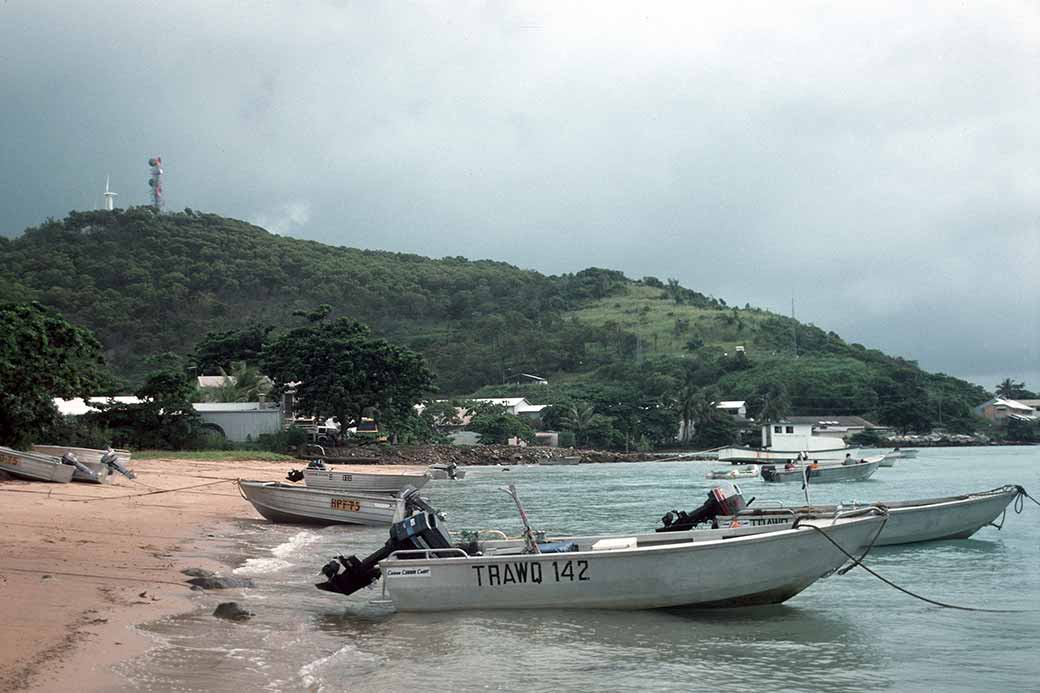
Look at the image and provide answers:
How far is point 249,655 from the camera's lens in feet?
34.0

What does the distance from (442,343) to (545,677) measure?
132315 millimetres

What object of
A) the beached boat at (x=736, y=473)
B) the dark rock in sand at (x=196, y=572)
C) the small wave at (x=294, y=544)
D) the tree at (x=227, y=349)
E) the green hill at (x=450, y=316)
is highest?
the green hill at (x=450, y=316)

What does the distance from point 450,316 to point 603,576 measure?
145 m

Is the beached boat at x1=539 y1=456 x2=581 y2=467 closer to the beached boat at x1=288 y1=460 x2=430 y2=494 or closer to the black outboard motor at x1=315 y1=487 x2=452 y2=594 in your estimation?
the beached boat at x1=288 y1=460 x2=430 y2=494

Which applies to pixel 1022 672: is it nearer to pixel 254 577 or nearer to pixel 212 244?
pixel 254 577

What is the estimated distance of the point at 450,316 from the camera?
157 metres

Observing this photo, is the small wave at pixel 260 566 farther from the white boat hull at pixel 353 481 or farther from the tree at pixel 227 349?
the tree at pixel 227 349

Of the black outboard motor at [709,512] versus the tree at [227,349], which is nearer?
the black outboard motor at [709,512]

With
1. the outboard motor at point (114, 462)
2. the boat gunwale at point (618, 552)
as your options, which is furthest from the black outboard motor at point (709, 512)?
the outboard motor at point (114, 462)

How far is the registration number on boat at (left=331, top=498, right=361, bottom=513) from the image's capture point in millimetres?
24203

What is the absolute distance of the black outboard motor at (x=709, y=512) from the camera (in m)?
17.0

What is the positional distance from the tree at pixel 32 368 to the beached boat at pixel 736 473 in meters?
39.0

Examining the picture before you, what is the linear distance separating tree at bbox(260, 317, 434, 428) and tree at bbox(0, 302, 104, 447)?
31.4m

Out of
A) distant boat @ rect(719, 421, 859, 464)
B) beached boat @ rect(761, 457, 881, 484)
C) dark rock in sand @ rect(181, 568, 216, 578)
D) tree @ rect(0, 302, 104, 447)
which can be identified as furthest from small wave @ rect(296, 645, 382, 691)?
→ distant boat @ rect(719, 421, 859, 464)
